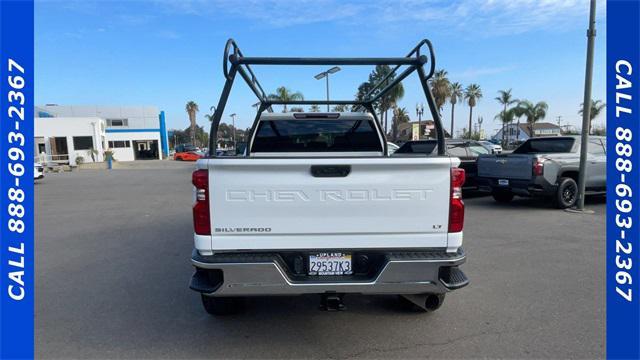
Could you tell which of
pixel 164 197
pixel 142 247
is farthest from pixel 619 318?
pixel 164 197

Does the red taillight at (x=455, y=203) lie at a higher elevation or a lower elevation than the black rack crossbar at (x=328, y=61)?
lower

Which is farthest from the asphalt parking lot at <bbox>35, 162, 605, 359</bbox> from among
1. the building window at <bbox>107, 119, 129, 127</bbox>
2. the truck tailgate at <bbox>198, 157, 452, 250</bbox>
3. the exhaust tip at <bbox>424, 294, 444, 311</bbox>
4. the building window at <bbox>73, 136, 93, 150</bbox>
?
the building window at <bbox>107, 119, 129, 127</bbox>

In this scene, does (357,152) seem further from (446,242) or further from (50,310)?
(50,310)

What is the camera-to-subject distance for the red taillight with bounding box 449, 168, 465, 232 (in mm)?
2936

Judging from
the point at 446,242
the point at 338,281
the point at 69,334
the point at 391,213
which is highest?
the point at 391,213

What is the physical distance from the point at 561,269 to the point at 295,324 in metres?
3.62

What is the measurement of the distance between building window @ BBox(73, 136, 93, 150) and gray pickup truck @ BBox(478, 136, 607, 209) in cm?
3803

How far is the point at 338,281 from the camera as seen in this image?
2.93m

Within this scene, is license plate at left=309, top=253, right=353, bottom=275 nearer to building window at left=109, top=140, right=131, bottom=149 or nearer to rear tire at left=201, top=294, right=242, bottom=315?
rear tire at left=201, top=294, right=242, bottom=315

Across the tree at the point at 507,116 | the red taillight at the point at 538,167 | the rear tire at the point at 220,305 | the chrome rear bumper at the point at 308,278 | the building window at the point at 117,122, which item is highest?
the tree at the point at 507,116

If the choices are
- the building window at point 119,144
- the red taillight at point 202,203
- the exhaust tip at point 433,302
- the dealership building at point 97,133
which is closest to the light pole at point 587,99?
the exhaust tip at point 433,302

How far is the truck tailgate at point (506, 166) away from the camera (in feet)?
29.2

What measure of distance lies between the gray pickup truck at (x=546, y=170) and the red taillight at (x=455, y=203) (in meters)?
6.87

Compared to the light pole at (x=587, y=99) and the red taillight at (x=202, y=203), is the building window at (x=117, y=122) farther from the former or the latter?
the red taillight at (x=202, y=203)
